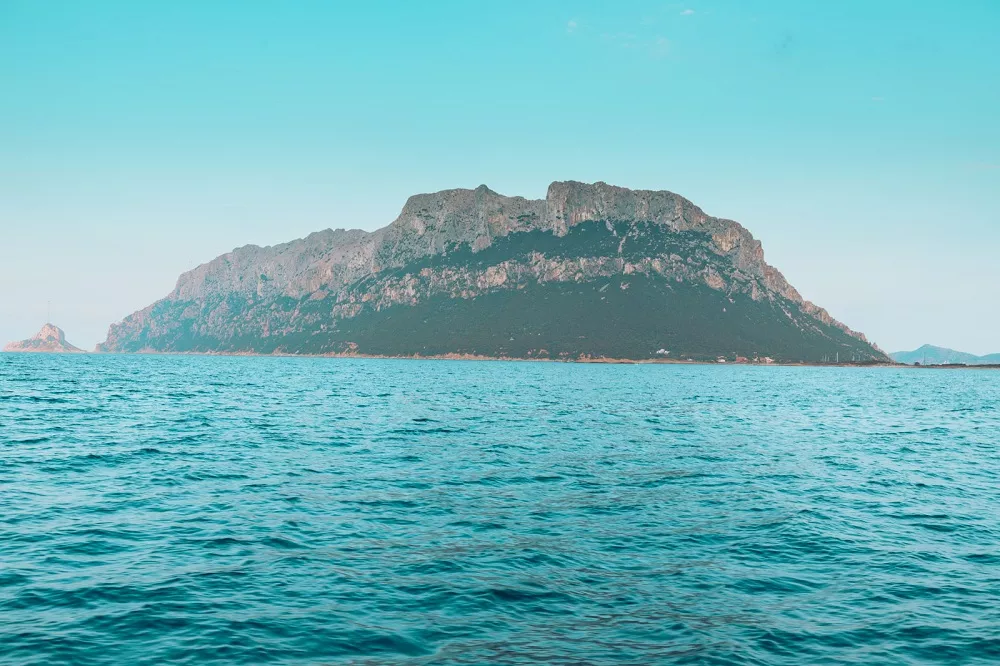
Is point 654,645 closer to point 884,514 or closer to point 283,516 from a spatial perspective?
point 283,516

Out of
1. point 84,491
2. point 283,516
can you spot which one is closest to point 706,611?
point 283,516

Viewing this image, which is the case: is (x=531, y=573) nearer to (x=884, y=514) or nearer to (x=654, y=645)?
(x=654, y=645)

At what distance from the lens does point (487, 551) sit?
1909cm

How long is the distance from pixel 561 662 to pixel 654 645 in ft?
7.02

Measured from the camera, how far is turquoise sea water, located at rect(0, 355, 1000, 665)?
42.1 ft

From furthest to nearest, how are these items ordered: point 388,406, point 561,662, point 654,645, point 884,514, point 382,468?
point 388,406 < point 382,468 < point 884,514 < point 654,645 < point 561,662

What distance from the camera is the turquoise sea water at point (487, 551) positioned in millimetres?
12836

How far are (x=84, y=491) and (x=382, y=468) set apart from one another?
1297 cm

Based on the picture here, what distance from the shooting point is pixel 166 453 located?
118ft

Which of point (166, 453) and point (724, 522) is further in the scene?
point (166, 453)

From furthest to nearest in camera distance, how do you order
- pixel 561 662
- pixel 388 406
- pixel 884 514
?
1. pixel 388 406
2. pixel 884 514
3. pixel 561 662

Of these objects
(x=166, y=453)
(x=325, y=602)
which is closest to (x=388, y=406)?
(x=166, y=453)

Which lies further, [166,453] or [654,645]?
[166,453]

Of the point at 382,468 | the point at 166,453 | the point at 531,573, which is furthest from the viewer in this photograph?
the point at 166,453
